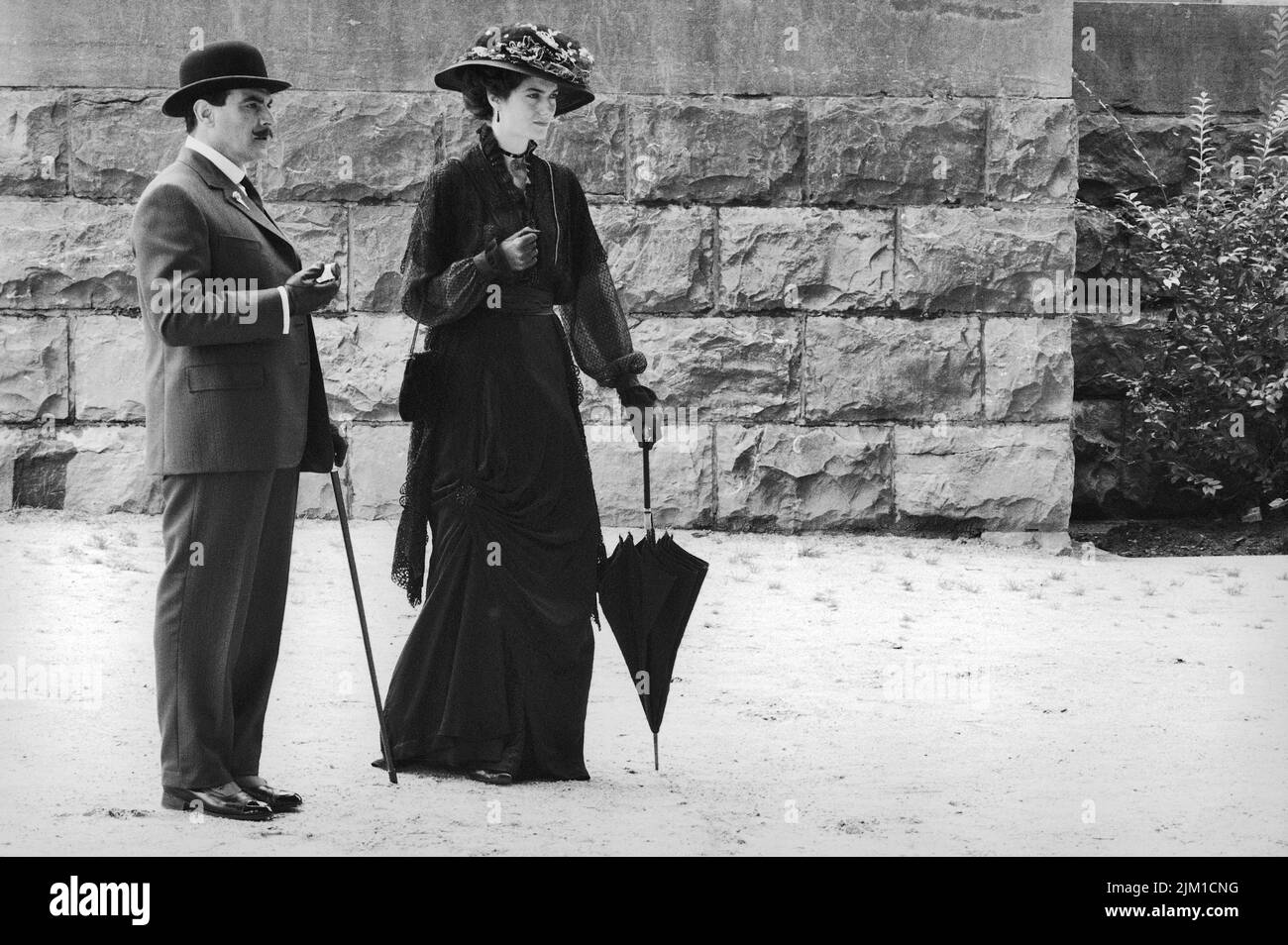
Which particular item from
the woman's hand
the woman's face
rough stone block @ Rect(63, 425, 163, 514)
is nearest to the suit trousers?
the woman's hand

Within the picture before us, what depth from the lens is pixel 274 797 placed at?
435cm

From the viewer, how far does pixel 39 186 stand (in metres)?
8.62

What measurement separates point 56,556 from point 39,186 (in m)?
2.15

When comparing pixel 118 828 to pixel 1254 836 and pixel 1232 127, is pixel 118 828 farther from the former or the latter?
pixel 1232 127

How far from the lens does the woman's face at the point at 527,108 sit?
15.9 ft

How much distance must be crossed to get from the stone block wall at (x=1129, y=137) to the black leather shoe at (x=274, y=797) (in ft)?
20.2

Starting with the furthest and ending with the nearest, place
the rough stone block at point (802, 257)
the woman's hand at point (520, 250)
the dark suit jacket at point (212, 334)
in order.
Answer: the rough stone block at point (802, 257) → the woman's hand at point (520, 250) → the dark suit jacket at point (212, 334)

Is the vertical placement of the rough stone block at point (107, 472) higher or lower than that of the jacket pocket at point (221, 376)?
lower

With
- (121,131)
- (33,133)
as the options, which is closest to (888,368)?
(121,131)

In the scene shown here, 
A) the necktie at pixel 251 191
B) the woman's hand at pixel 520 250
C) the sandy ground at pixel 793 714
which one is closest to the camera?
the sandy ground at pixel 793 714
